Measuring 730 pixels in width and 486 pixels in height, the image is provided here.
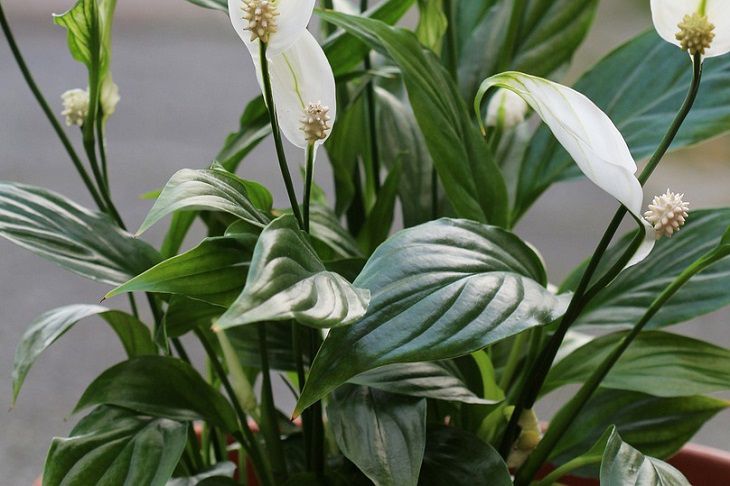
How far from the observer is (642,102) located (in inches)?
25.0

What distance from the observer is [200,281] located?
415 millimetres

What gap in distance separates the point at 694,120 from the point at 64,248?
1.29 ft

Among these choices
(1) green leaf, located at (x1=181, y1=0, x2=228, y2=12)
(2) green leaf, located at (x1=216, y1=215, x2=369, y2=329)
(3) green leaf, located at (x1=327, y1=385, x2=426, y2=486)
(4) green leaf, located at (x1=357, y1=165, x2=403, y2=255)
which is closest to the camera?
(2) green leaf, located at (x1=216, y1=215, x2=369, y2=329)

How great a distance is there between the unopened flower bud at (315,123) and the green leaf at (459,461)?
0.64ft

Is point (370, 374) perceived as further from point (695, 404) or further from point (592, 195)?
point (592, 195)

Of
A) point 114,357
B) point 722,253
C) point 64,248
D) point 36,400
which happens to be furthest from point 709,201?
point 64,248

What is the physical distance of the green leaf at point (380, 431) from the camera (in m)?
0.44

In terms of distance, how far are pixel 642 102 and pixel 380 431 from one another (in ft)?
1.05

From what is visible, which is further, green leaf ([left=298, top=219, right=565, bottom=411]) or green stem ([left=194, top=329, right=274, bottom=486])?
green stem ([left=194, top=329, right=274, bottom=486])

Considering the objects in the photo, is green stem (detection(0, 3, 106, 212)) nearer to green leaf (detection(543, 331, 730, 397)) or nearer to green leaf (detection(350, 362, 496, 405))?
green leaf (detection(350, 362, 496, 405))

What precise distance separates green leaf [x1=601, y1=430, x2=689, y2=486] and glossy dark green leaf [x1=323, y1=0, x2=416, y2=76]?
29cm

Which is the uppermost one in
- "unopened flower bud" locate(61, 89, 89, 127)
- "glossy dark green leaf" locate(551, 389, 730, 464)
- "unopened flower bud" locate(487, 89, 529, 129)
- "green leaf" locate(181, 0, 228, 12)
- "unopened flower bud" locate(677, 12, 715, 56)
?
"green leaf" locate(181, 0, 228, 12)

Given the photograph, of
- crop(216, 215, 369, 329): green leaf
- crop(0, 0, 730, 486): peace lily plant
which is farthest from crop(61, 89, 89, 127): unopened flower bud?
crop(216, 215, 369, 329): green leaf

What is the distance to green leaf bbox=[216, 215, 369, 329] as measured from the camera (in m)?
0.31
